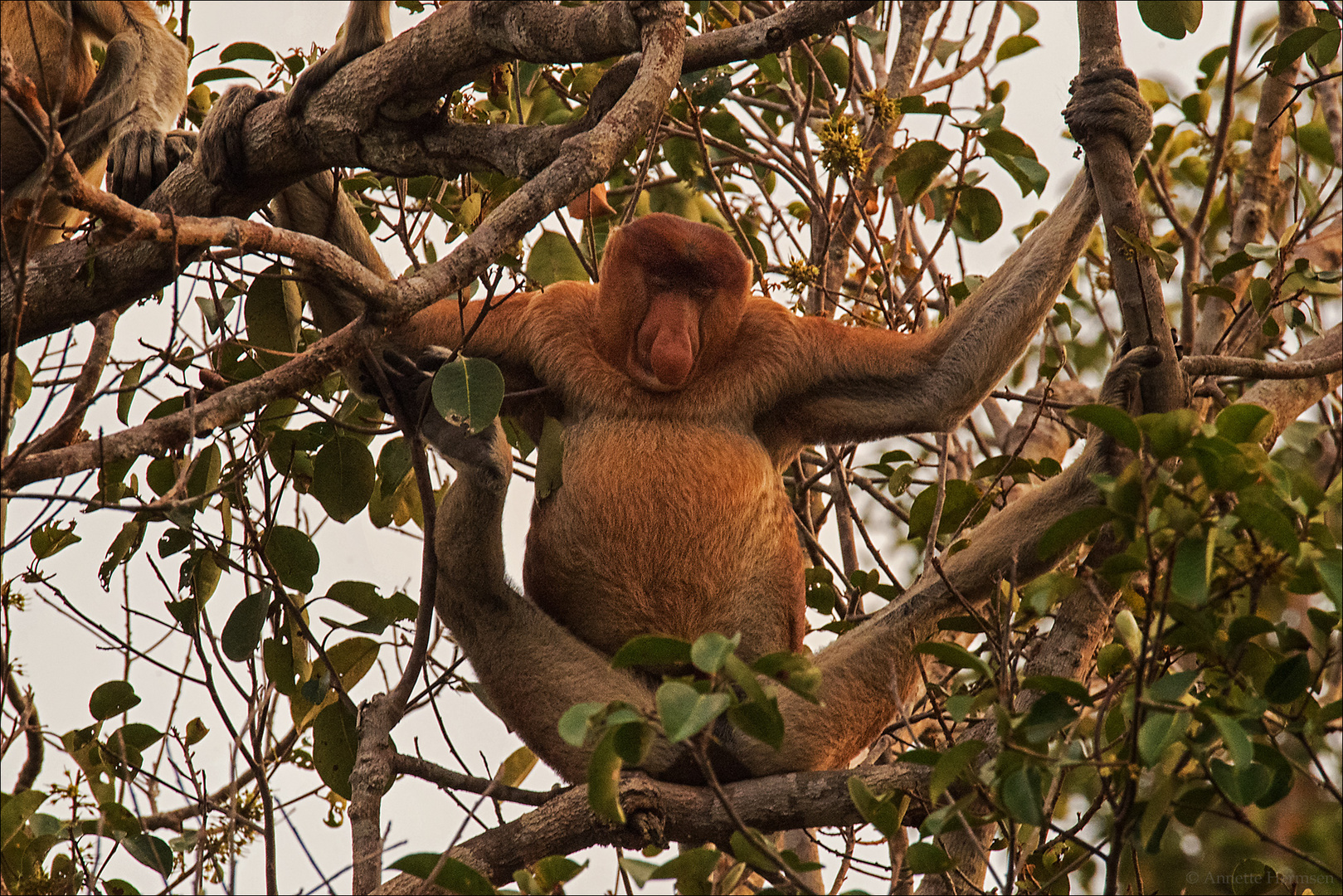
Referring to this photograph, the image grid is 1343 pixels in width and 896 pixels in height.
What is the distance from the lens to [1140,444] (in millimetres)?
1812

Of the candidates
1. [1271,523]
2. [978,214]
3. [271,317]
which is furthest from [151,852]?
[978,214]

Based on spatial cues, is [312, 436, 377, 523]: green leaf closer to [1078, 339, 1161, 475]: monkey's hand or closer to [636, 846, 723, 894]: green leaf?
[636, 846, 723, 894]: green leaf

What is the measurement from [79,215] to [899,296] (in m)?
2.50

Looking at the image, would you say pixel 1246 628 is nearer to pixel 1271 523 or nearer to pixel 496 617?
pixel 1271 523

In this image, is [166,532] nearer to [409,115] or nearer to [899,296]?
[409,115]

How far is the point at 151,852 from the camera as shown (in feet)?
8.39

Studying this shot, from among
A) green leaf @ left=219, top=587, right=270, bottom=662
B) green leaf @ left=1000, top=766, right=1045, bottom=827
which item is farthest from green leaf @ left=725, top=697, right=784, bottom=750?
green leaf @ left=219, top=587, right=270, bottom=662

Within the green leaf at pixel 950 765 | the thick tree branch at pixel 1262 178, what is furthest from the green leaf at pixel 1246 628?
the thick tree branch at pixel 1262 178

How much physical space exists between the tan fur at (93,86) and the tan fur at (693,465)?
1.51ft

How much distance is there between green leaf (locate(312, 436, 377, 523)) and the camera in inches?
119

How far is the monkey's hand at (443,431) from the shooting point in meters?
2.84

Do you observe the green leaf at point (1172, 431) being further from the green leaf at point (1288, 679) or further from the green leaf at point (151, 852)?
the green leaf at point (151, 852)

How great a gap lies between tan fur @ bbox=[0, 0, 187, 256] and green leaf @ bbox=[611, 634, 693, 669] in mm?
1885

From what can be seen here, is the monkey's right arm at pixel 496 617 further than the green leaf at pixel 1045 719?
Yes
